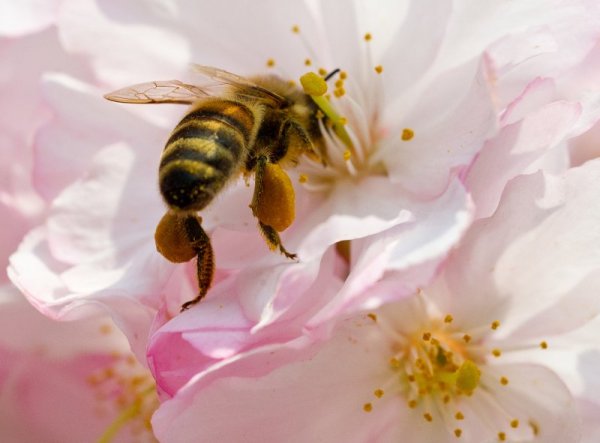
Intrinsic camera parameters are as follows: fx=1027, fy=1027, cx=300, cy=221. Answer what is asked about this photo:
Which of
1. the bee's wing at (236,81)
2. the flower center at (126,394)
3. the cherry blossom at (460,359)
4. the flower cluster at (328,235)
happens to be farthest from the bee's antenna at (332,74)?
the flower center at (126,394)

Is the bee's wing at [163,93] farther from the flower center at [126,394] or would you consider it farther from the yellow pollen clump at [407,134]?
the flower center at [126,394]

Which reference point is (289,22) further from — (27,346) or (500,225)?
(27,346)

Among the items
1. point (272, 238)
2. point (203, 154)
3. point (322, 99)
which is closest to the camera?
point (203, 154)

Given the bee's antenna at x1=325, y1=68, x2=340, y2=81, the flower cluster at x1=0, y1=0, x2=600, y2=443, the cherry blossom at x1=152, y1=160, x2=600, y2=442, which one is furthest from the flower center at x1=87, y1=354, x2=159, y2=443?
the bee's antenna at x1=325, y1=68, x2=340, y2=81

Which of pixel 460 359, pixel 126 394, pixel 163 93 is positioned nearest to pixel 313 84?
pixel 163 93

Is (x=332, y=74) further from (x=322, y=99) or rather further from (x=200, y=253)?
(x=200, y=253)

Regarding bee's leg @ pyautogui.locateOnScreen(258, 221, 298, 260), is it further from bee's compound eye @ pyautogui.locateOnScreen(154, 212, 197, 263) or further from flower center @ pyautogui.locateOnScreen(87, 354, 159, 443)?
flower center @ pyautogui.locateOnScreen(87, 354, 159, 443)
